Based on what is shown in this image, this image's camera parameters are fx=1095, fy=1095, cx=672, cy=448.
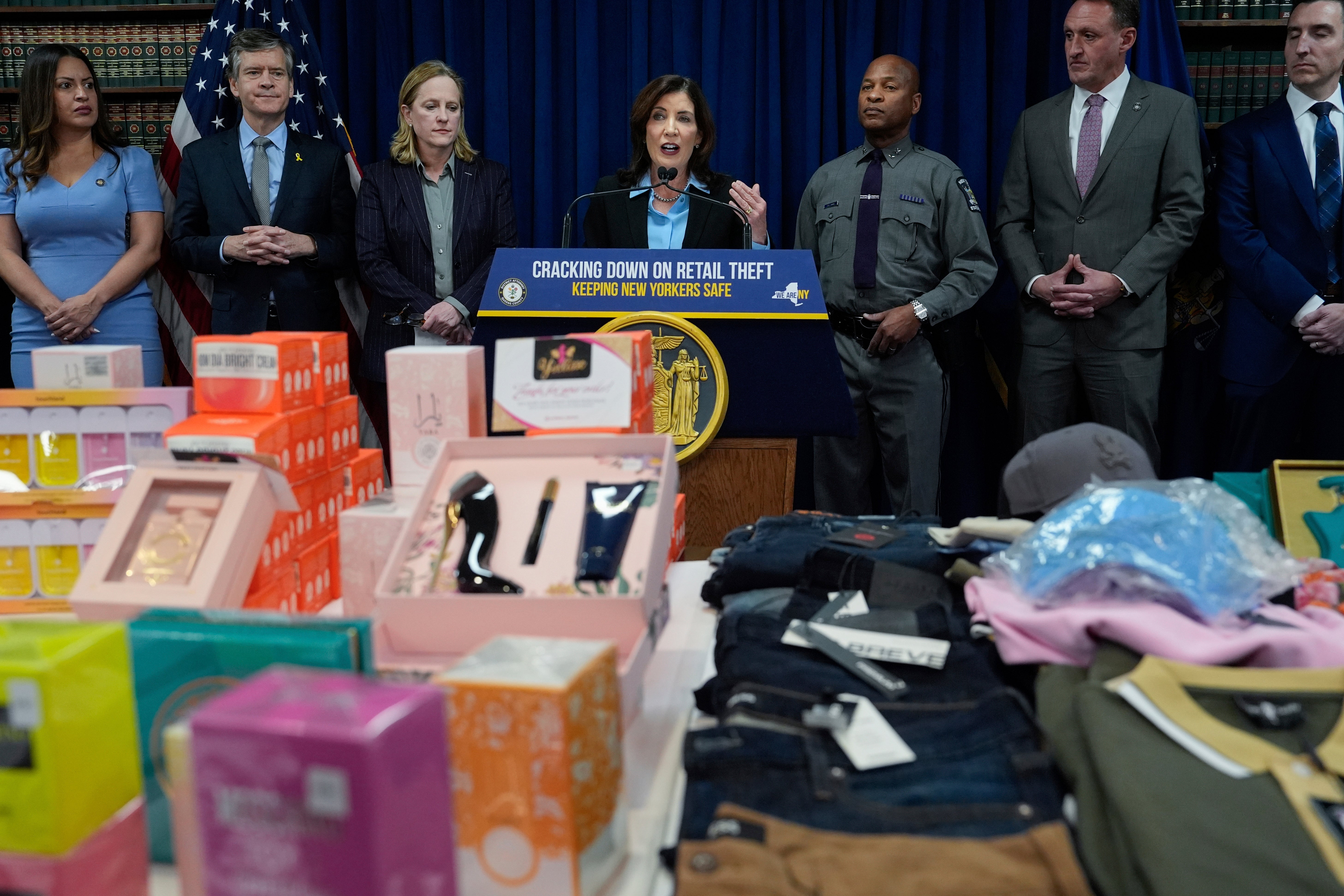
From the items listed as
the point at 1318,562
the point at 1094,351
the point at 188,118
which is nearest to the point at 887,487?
the point at 1094,351

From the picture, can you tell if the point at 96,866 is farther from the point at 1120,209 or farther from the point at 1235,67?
the point at 1235,67

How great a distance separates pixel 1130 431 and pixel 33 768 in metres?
3.37

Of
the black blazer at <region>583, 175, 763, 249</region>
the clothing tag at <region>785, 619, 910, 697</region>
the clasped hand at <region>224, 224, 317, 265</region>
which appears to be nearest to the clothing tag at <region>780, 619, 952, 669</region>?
the clothing tag at <region>785, 619, 910, 697</region>

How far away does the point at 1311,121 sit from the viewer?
11.0ft

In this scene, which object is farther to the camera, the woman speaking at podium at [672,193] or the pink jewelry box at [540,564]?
the woman speaking at podium at [672,193]

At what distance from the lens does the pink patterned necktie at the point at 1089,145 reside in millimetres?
3424

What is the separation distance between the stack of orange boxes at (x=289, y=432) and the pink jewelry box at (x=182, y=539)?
0.04 meters

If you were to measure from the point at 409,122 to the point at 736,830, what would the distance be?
312cm

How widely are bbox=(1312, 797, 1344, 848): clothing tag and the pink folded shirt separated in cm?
20

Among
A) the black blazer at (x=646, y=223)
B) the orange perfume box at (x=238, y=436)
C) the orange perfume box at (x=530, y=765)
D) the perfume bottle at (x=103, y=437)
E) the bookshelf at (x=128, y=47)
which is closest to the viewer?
the orange perfume box at (x=530, y=765)

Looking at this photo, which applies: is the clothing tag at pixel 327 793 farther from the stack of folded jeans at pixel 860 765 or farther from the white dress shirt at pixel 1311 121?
the white dress shirt at pixel 1311 121

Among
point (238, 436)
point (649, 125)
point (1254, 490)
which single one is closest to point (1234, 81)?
point (649, 125)

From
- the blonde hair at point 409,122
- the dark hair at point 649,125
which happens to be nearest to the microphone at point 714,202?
the dark hair at point 649,125

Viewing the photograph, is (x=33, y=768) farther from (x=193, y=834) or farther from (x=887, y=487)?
(x=887, y=487)
